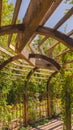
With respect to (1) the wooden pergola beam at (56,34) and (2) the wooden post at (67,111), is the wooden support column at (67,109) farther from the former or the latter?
(1) the wooden pergola beam at (56,34)

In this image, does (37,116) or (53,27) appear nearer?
(53,27)

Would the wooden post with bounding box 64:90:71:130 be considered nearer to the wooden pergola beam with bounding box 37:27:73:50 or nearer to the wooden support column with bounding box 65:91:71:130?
the wooden support column with bounding box 65:91:71:130

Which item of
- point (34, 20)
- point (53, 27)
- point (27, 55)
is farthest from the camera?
point (27, 55)

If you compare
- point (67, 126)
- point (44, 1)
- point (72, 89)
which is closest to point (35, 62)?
point (72, 89)

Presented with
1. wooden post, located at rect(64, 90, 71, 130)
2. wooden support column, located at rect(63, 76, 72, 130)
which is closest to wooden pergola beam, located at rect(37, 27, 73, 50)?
wooden support column, located at rect(63, 76, 72, 130)

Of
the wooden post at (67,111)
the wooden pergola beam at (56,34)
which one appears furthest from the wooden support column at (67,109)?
the wooden pergola beam at (56,34)

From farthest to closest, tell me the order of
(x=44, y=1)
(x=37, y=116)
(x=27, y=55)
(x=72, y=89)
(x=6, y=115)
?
(x=37, y=116), (x=6, y=115), (x=72, y=89), (x=27, y=55), (x=44, y=1)

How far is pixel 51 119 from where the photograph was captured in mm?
11734

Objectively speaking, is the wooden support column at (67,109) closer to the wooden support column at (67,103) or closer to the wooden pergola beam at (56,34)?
the wooden support column at (67,103)

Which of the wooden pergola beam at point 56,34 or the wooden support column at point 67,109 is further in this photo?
the wooden support column at point 67,109

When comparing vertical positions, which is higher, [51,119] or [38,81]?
[38,81]

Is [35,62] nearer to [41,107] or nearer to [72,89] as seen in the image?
[72,89]

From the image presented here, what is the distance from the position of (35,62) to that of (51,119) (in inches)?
194

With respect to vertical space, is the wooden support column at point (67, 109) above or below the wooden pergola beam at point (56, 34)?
below
